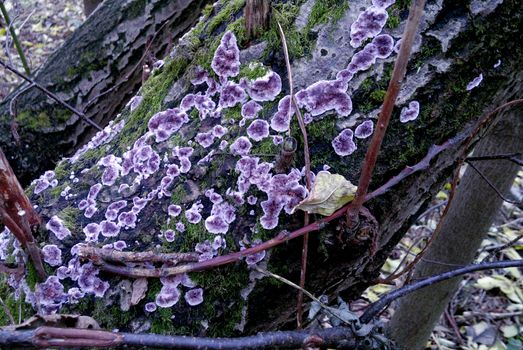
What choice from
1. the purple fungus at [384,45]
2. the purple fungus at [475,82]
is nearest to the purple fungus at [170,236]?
the purple fungus at [384,45]

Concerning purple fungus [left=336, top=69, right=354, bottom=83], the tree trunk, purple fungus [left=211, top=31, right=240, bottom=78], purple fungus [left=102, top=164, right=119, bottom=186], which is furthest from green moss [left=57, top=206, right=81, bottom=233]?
the tree trunk

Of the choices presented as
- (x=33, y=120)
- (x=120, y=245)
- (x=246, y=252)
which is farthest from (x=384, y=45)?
(x=33, y=120)

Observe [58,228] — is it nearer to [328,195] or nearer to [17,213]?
[17,213]

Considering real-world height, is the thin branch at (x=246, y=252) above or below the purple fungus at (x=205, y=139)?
below

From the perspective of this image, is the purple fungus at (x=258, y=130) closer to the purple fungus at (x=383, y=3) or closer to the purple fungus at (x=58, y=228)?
the purple fungus at (x=383, y=3)

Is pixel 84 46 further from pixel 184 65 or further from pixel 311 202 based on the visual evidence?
pixel 311 202

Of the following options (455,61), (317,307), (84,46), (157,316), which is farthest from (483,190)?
(84,46)
